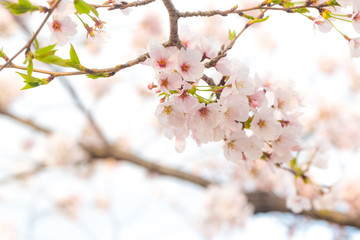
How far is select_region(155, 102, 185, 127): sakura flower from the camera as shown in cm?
63

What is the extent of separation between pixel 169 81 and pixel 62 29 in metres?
0.29

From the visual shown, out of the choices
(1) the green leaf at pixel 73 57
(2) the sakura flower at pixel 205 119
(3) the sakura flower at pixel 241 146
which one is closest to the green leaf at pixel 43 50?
(1) the green leaf at pixel 73 57

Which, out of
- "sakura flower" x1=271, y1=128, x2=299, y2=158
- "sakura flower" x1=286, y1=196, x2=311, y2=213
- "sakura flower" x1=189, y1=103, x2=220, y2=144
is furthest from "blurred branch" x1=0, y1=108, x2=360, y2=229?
"sakura flower" x1=189, y1=103, x2=220, y2=144

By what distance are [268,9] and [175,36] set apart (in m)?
0.20

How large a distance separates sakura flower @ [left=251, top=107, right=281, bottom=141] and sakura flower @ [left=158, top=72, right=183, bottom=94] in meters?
0.20

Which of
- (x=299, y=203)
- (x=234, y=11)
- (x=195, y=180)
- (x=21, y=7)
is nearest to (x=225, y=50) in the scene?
(x=234, y=11)

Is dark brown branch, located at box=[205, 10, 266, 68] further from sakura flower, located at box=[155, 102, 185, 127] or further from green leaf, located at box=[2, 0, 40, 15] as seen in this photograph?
green leaf, located at box=[2, 0, 40, 15]

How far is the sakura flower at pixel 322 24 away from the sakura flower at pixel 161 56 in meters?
0.33

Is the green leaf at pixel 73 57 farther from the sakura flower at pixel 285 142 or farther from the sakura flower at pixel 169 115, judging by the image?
the sakura flower at pixel 285 142

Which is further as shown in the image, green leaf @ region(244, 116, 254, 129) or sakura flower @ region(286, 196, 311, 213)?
sakura flower @ region(286, 196, 311, 213)

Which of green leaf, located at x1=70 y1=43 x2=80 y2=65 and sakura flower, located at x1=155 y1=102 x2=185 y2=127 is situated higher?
green leaf, located at x1=70 y1=43 x2=80 y2=65

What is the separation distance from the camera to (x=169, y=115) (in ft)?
2.10

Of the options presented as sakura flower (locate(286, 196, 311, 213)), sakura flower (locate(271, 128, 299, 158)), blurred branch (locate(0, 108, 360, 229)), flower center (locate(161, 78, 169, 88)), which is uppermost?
flower center (locate(161, 78, 169, 88))

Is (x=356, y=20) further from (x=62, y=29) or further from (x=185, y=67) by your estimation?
(x=62, y=29)
